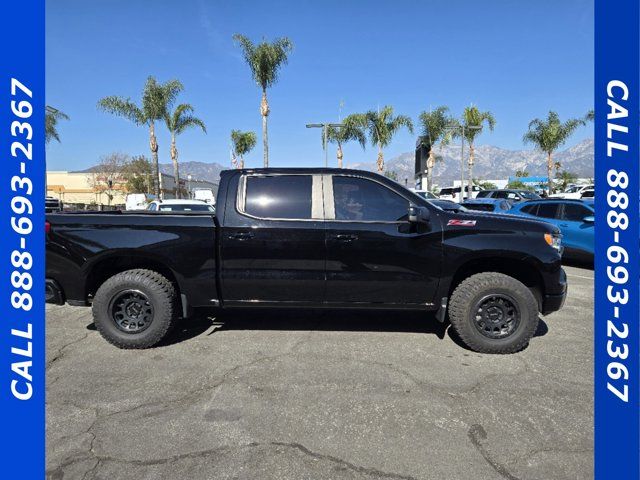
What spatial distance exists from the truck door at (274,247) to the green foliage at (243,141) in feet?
140

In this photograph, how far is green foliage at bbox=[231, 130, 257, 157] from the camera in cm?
4453

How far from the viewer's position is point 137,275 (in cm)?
402

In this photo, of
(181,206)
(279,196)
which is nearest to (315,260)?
(279,196)

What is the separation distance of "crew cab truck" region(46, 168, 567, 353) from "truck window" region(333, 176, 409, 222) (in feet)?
0.04

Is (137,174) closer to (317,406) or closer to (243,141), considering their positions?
(243,141)

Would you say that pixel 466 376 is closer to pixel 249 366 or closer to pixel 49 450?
pixel 249 366

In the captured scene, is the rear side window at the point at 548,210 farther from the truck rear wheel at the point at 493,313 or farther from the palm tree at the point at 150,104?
the palm tree at the point at 150,104

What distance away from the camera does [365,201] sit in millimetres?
4062

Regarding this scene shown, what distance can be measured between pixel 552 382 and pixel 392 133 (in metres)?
30.4

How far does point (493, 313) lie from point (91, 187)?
71900 millimetres

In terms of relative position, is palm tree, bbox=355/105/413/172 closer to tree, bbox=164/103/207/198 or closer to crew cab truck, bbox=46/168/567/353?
tree, bbox=164/103/207/198

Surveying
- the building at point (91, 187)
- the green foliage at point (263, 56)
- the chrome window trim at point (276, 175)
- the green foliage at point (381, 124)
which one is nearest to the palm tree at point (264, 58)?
the green foliage at point (263, 56)

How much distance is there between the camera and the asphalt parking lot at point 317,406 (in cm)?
230
